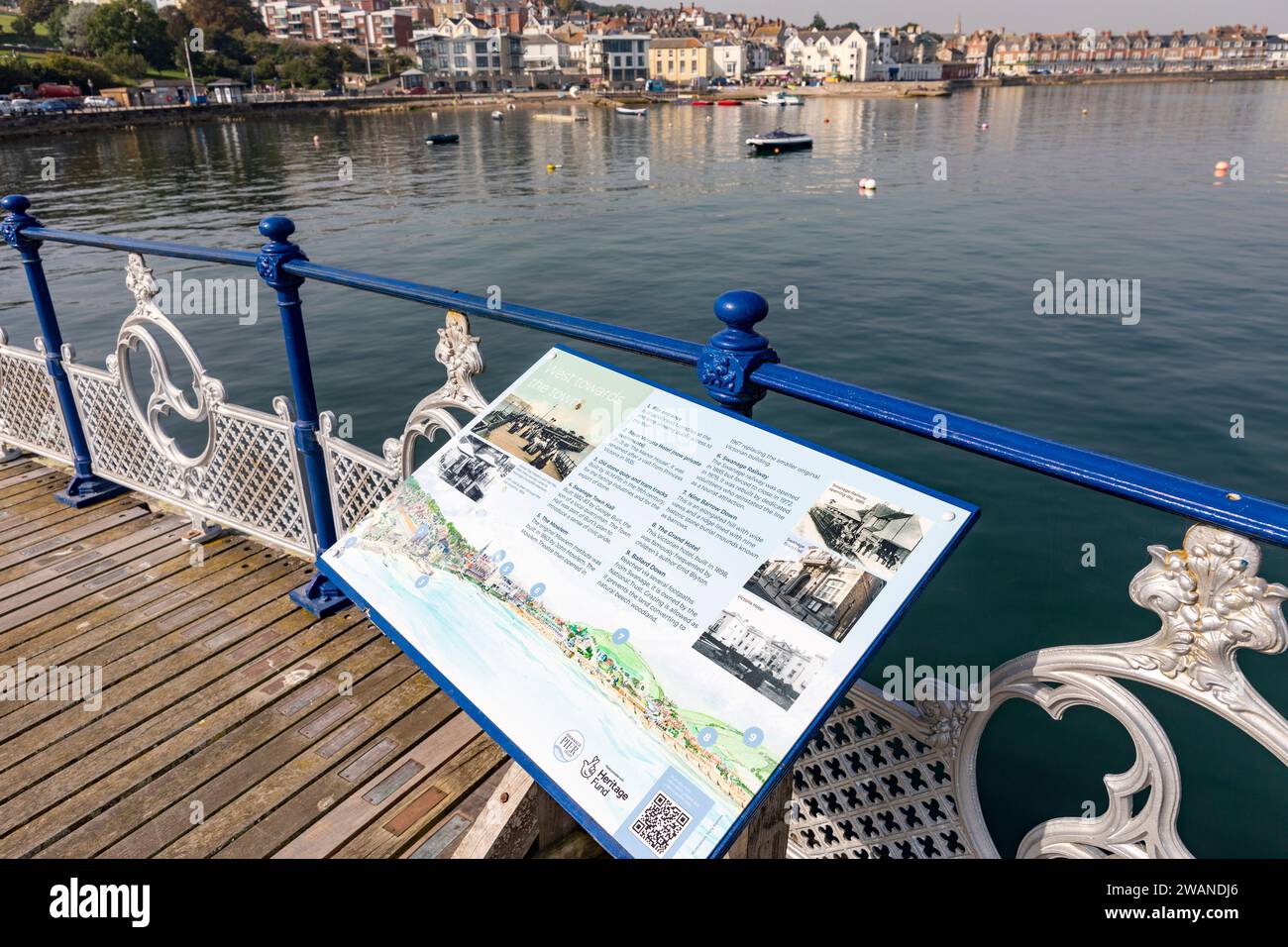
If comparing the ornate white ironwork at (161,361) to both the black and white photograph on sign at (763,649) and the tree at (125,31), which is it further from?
the tree at (125,31)

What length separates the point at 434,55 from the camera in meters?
147

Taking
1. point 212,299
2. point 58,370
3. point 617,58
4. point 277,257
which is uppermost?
point 617,58

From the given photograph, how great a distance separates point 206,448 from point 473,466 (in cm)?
310

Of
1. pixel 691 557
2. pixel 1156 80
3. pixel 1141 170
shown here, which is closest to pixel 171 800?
pixel 691 557

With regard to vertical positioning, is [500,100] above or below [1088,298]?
above

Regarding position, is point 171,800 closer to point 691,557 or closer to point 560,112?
point 691,557

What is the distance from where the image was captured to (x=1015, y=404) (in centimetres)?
1584

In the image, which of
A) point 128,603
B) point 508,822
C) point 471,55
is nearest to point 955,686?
point 508,822

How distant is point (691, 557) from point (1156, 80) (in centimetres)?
20828

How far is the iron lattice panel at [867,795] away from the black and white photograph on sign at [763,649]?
685 mm

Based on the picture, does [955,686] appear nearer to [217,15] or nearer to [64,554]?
[64,554]

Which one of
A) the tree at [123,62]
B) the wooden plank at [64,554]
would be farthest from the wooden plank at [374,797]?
the tree at [123,62]

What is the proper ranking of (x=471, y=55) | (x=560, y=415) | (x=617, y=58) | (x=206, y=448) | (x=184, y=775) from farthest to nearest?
(x=617, y=58), (x=471, y=55), (x=206, y=448), (x=184, y=775), (x=560, y=415)

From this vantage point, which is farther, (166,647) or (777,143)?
(777,143)
